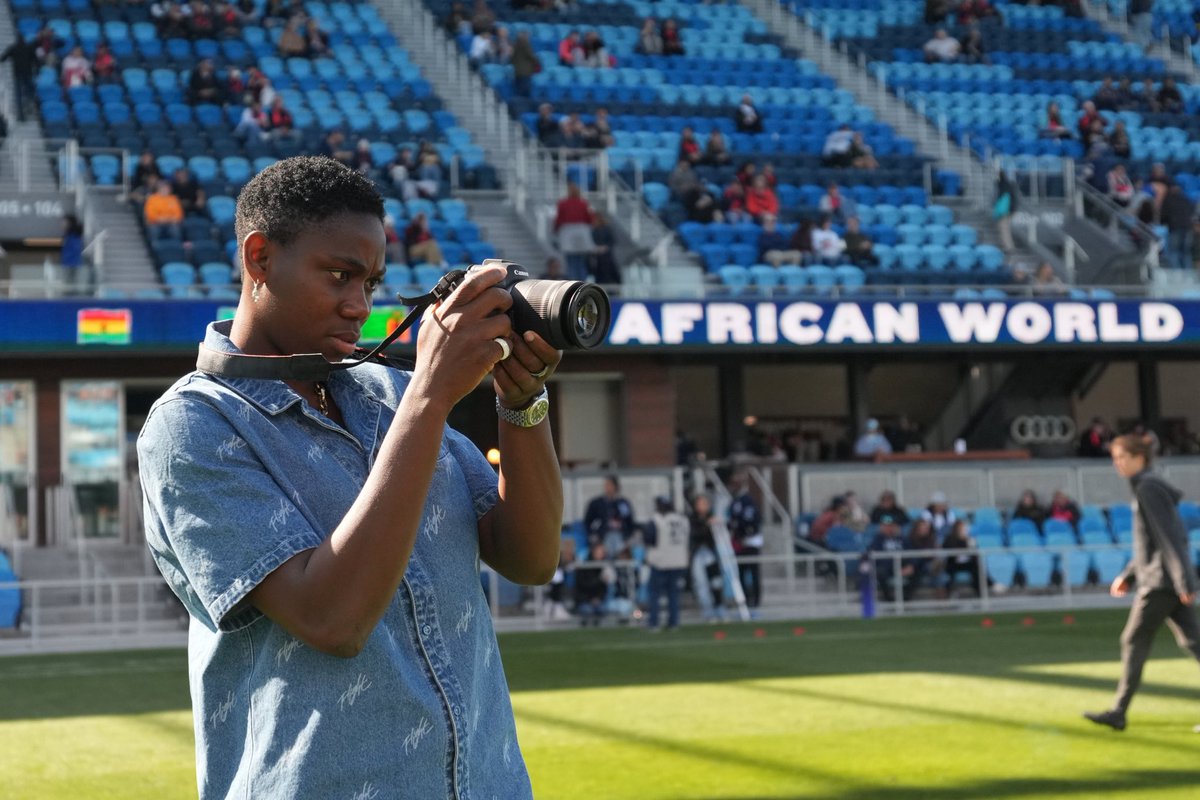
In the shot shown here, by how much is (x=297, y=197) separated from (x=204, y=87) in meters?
25.3

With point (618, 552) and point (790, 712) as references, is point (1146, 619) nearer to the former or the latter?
point (790, 712)

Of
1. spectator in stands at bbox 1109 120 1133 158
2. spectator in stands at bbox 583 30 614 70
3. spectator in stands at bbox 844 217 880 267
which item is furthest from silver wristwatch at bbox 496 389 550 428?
spectator in stands at bbox 1109 120 1133 158

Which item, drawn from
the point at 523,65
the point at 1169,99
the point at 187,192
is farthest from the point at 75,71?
the point at 1169,99

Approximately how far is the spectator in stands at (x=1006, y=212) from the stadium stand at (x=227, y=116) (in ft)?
29.0

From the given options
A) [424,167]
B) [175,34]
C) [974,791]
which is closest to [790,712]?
[974,791]

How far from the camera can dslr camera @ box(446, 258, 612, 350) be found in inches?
98.2

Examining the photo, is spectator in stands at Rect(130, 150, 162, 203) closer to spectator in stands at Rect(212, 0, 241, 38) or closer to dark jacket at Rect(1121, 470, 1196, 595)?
spectator in stands at Rect(212, 0, 241, 38)

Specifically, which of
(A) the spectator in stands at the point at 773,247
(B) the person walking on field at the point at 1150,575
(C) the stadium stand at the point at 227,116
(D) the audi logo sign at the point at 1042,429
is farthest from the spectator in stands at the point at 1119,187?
(B) the person walking on field at the point at 1150,575

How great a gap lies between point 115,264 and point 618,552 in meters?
8.35

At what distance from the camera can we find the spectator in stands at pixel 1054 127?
31.8m

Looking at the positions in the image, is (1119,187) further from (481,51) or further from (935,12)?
(481,51)

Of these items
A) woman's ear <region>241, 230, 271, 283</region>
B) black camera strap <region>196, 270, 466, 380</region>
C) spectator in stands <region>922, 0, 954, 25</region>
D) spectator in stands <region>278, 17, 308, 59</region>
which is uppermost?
spectator in stands <region>922, 0, 954, 25</region>

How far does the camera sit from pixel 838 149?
2944 centimetres

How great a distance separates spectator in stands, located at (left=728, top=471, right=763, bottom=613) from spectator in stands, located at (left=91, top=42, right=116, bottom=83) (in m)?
13.1
